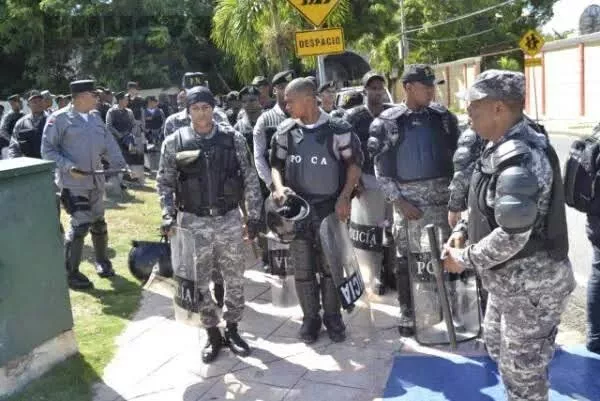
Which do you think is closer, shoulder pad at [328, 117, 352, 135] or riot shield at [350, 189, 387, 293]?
shoulder pad at [328, 117, 352, 135]

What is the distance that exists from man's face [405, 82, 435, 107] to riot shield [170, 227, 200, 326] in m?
1.78

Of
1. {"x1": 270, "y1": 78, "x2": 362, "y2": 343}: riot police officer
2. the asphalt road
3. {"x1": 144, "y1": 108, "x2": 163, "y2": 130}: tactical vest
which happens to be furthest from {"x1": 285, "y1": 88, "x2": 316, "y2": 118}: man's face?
{"x1": 144, "y1": 108, "x2": 163, "y2": 130}: tactical vest

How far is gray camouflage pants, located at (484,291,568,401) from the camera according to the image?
271 centimetres

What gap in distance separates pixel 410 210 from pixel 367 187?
1270 millimetres

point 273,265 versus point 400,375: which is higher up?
point 273,265

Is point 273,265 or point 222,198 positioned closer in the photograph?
point 222,198

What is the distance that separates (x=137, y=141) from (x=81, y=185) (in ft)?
20.9

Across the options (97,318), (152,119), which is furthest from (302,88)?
(152,119)

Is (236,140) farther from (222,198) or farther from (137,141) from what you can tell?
(137,141)

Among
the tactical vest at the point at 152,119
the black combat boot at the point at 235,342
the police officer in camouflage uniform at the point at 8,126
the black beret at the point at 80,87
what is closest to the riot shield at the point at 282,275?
the black combat boot at the point at 235,342

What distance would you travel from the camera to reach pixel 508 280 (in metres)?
2.75

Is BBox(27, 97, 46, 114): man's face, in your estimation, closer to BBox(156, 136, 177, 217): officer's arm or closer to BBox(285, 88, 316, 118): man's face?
BBox(156, 136, 177, 217): officer's arm

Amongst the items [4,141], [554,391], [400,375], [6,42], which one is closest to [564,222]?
[554,391]

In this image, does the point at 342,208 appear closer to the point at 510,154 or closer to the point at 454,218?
the point at 454,218
